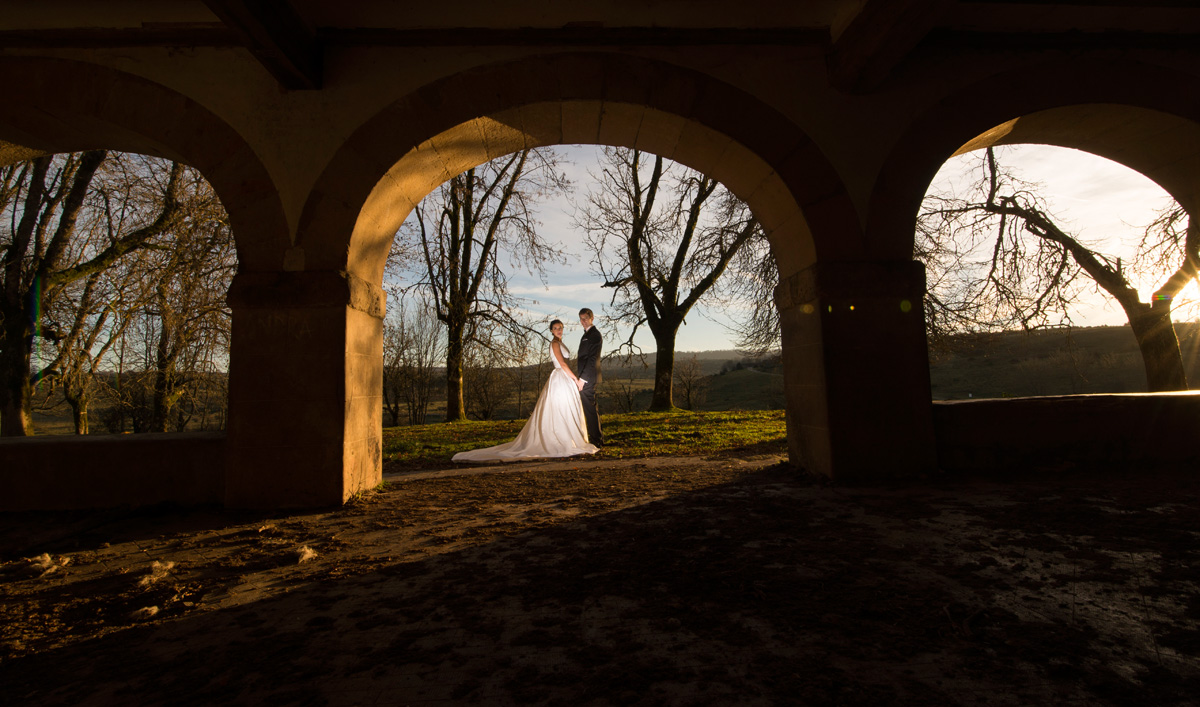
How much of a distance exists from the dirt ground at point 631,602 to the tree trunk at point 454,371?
10693 mm

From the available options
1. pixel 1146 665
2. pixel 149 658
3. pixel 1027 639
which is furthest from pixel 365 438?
pixel 1146 665

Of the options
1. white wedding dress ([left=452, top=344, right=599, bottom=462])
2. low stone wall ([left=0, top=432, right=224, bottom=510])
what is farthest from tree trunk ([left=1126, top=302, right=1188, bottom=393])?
low stone wall ([left=0, top=432, right=224, bottom=510])

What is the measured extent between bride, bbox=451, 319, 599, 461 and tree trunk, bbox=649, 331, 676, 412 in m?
6.97

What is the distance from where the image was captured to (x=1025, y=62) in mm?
4578

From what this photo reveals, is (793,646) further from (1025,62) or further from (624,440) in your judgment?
(624,440)

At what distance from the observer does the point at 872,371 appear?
440 cm

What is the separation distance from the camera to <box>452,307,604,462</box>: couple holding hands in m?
7.24

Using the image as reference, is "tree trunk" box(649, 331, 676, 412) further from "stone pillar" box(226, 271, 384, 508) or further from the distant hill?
the distant hill

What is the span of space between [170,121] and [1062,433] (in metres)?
7.53

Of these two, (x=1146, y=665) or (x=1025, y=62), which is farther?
(x=1025, y=62)

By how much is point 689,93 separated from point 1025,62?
2.81 m

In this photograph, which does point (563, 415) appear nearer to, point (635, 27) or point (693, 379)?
point (635, 27)

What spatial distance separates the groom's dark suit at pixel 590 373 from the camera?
26.7 ft

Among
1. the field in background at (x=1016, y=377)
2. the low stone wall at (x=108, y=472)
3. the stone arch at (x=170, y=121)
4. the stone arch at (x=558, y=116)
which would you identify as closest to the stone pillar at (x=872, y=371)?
the stone arch at (x=558, y=116)
